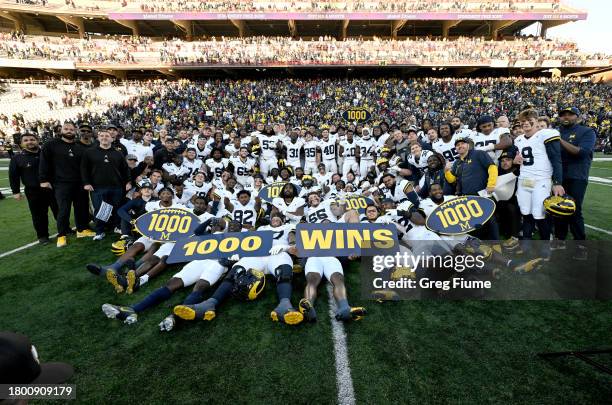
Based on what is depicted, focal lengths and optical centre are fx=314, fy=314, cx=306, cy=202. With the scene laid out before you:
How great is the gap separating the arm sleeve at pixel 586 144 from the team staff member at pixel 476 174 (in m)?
1.19

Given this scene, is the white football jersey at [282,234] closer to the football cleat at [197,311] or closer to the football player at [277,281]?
the football player at [277,281]

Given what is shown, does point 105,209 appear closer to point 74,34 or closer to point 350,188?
point 350,188

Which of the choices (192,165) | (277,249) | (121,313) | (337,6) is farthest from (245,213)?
(337,6)

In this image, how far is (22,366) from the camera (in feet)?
3.78

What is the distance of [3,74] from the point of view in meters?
34.6

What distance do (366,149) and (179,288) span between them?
650 cm

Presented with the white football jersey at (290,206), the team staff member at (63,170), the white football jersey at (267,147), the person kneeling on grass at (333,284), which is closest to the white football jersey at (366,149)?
the white football jersey at (267,147)

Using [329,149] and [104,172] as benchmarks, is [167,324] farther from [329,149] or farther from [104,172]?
[329,149]

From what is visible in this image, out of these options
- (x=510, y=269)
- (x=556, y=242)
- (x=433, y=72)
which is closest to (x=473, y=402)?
(x=510, y=269)

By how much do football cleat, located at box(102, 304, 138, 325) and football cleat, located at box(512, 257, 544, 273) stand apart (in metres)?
5.08

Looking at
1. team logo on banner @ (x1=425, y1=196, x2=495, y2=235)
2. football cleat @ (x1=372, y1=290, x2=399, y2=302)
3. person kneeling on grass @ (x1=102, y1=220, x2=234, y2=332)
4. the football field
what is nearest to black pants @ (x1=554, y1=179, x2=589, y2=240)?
team logo on banner @ (x1=425, y1=196, x2=495, y2=235)

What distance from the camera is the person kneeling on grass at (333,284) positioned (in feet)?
11.5

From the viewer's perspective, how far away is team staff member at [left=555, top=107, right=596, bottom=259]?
464cm

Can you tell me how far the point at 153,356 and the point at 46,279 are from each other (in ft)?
10.0
